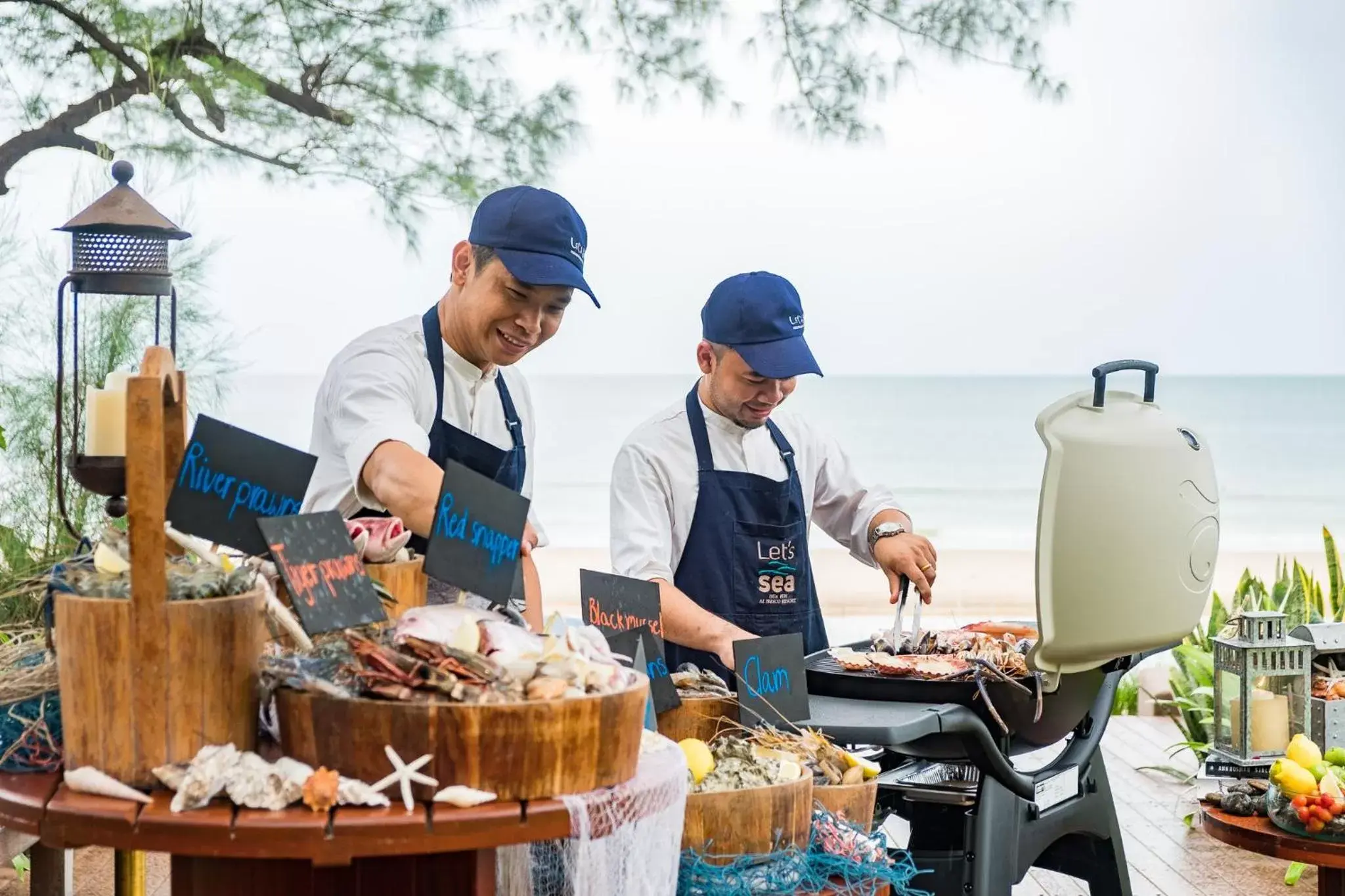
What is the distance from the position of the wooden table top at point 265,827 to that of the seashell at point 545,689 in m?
0.12

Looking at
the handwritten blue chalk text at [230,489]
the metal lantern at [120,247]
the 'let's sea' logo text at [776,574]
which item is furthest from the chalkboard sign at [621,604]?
the metal lantern at [120,247]

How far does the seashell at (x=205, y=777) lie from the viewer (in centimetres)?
141

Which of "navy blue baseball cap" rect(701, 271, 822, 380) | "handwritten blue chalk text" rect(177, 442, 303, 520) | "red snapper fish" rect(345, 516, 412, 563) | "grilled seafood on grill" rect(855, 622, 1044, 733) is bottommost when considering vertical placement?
"grilled seafood on grill" rect(855, 622, 1044, 733)

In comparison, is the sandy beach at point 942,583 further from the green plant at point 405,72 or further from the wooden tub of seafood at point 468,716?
the wooden tub of seafood at point 468,716

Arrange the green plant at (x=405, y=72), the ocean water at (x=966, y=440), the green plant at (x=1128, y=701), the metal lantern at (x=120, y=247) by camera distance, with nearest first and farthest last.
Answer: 1. the metal lantern at (x=120, y=247)
2. the green plant at (x=405, y=72)
3. the green plant at (x=1128, y=701)
4. the ocean water at (x=966, y=440)

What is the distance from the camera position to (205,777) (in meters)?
1.43

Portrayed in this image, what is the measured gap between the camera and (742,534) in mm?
3361

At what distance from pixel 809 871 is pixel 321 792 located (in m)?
0.87

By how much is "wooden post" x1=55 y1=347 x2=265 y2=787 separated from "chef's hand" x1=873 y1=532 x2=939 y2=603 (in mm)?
2030

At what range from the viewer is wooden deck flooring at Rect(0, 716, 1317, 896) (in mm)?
4348


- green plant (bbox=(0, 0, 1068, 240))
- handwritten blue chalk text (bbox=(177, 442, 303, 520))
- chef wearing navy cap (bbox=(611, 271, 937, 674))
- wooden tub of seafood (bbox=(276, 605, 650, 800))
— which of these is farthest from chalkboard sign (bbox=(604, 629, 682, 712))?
green plant (bbox=(0, 0, 1068, 240))

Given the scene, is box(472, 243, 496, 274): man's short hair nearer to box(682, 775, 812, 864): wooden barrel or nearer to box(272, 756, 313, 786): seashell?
box(682, 775, 812, 864): wooden barrel

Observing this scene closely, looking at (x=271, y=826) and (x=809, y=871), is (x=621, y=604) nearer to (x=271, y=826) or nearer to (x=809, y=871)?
(x=809, y=871)

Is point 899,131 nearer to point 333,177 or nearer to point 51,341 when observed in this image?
point 333,177
